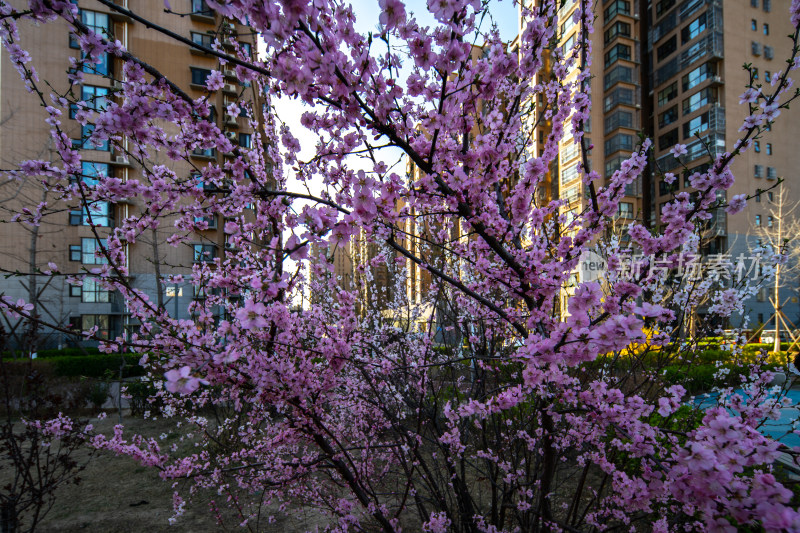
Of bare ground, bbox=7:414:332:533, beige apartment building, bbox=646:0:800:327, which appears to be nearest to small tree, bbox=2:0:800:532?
bare ground, bbox=7:414:332:533

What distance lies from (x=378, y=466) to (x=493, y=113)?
5.35 meters

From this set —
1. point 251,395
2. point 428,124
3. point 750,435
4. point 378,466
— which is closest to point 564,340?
point 750,435

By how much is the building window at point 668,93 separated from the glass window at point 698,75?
761 mm

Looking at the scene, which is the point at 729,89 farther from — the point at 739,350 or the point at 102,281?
the point at 102,281

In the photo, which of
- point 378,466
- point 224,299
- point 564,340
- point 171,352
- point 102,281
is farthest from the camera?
point 378,466

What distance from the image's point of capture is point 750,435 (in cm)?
153

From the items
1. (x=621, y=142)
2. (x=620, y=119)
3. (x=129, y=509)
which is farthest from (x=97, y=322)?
(x=620, y=119)

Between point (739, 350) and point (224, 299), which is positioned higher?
point (224, 299)

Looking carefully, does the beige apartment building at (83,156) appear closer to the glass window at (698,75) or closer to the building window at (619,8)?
the building window at (619,8)

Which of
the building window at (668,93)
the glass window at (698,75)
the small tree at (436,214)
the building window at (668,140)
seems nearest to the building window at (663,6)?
the building window at (668,93)

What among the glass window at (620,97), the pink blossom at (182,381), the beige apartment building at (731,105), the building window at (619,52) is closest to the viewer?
the pink blossom at (182,381)

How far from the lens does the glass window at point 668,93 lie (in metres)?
28.2

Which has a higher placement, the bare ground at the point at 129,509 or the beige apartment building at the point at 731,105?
the beige apartment building at the point at 731,105

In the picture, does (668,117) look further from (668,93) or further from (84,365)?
(84,365)
